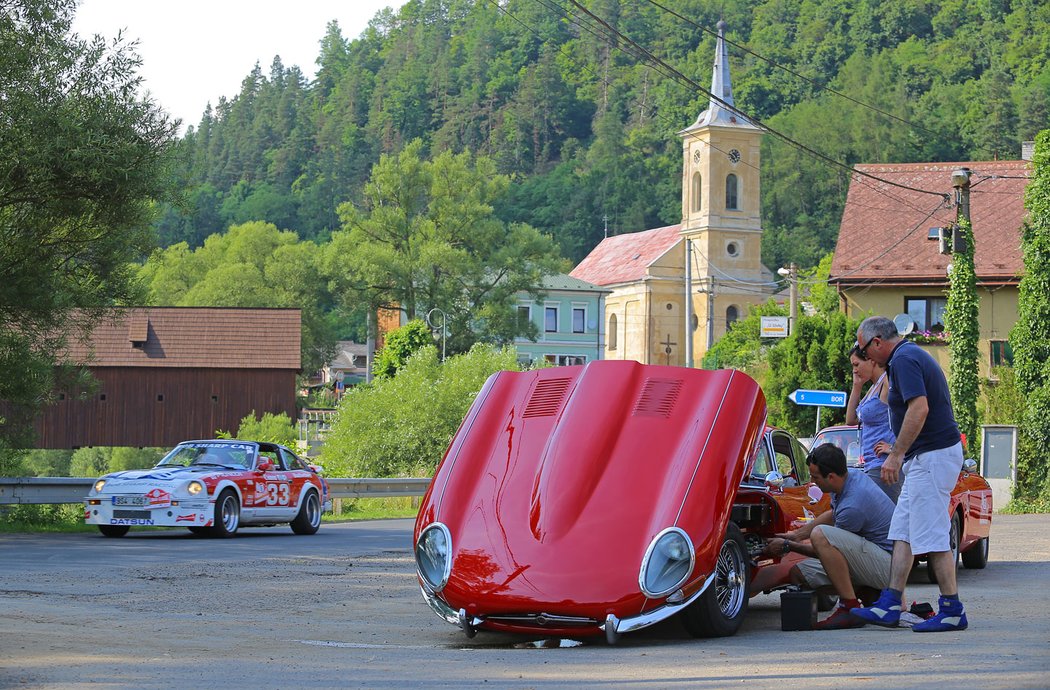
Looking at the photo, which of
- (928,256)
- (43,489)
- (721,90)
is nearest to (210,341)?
(928,256)

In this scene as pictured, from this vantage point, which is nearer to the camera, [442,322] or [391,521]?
[391,521]

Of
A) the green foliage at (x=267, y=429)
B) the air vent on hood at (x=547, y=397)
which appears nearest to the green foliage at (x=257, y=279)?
the green foliage at (x=267, y=429)

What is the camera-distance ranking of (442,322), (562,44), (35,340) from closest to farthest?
(35,340) < (442,322) < (562,44)

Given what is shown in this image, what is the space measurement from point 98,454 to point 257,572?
252 ft

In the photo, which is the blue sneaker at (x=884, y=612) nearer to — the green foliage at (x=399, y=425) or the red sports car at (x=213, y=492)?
the red sports car at (x=213, y=492)

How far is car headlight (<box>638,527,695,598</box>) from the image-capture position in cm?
885

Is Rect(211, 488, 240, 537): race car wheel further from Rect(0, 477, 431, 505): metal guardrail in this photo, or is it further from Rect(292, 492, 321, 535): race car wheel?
Rect(0, 477, 431, 505): metal guardrail

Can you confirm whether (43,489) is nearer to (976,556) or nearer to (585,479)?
(976,556)

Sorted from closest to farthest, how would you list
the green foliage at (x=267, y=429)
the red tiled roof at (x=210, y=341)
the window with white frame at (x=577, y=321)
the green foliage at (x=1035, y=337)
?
1. the green foliage at (x=1035, y=337)
2. the green foliage at (x=267, y=429)
3. the red tiled roof at (x=210, y=341)
4. the window with white frame at (x=577, y=321)

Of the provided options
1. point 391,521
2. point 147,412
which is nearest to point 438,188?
point 147,412

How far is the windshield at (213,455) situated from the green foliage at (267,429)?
145 ft

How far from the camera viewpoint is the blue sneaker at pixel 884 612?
9609 mm

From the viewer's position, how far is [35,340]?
81.5 ft

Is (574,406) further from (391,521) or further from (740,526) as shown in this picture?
(391,521)
